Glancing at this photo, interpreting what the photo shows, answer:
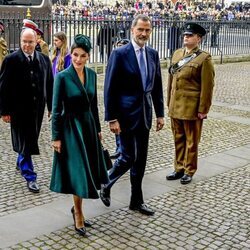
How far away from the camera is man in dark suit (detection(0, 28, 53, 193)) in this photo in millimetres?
5668

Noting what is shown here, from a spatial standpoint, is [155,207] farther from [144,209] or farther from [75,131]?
[75,131]

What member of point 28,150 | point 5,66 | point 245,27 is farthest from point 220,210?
point 245,27

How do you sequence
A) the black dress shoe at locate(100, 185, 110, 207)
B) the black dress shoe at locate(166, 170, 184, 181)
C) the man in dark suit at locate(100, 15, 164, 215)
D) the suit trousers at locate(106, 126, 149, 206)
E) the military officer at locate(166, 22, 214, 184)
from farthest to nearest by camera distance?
the black dress shoe at locate(166, 170, 184, 181) → the military officer at locate(166, 22, 214, 184) → the black dress shoe at locate(100, 185, 110, 207) → the suit trousers at locate(106, 126, 149, 206) → the man in dark suit at locate(100, 15, 164, 215)

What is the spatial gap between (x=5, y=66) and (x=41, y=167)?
1.53 m

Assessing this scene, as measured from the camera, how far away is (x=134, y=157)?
16.7ft

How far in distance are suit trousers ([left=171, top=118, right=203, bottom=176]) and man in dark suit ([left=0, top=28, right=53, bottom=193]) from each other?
1.67 m

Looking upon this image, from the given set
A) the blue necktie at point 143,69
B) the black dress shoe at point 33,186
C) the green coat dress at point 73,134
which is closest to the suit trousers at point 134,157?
the blue necktie at point 143,69

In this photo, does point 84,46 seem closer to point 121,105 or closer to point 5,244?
point 121,105

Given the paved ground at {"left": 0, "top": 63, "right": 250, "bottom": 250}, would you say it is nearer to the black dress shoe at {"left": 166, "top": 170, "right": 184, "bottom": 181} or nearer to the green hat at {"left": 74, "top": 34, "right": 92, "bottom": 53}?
the black dress shoe at {"left": 166, "top": 170, "right": 184, "bottom": 181}

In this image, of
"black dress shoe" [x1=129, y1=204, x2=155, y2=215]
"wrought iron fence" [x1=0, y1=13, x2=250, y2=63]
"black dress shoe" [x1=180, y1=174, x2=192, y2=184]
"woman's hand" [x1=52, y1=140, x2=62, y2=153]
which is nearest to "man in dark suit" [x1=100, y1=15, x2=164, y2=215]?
"black dress shoe" [x1=129, y1=204, x2=155, y2=215]

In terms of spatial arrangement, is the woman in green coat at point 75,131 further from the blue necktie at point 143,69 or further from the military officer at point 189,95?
the military officer at point 189,95

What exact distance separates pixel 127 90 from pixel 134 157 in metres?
0.66

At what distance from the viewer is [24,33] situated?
18.5 feet

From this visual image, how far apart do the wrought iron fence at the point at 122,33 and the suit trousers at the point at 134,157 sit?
333 inches
